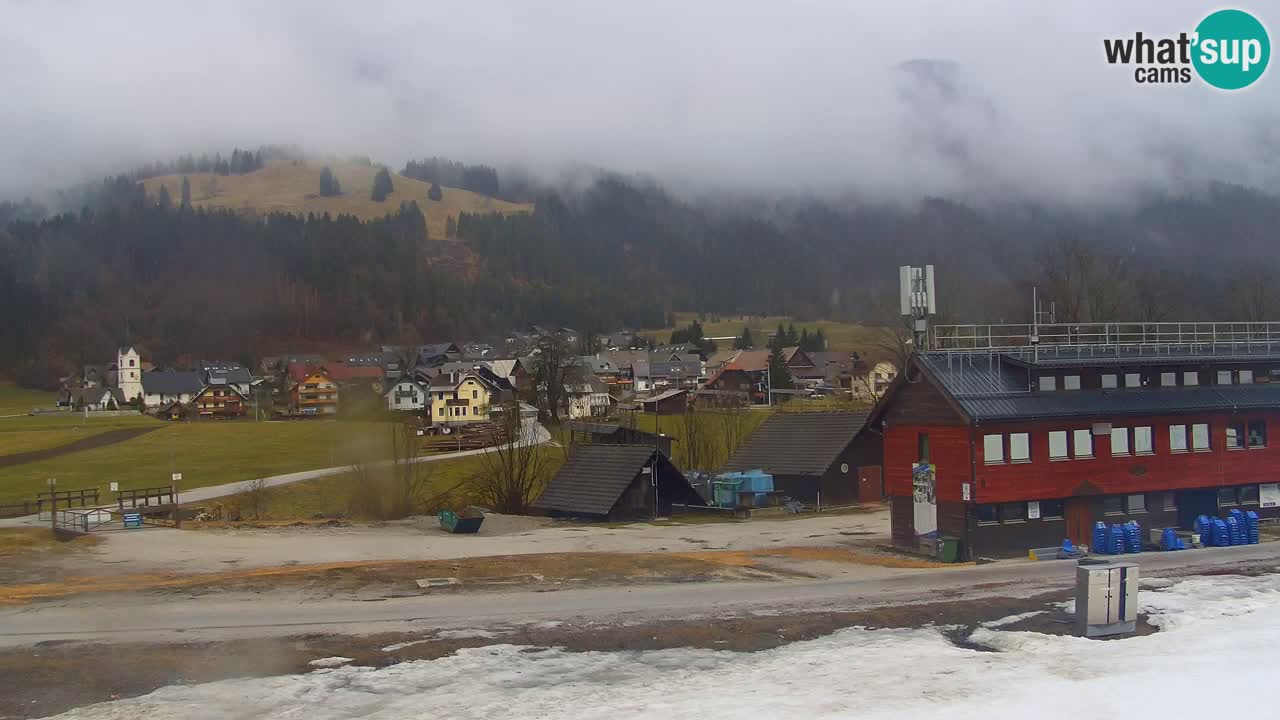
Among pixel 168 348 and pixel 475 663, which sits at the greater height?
pixel 168 348

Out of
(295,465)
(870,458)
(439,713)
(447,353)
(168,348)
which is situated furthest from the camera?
(447,353)

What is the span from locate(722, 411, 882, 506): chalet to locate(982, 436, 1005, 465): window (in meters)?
19.6

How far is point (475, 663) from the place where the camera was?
76.4 ft

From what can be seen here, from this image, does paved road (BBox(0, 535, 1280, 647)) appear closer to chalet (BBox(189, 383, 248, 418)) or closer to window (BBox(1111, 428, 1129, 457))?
window (BBox(1111, 428, 1129, 457))

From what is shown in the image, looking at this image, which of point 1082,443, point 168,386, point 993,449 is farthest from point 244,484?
point 168,386

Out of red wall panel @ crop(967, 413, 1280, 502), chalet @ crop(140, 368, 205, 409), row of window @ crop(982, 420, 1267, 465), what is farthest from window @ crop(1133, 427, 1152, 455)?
chalet @ crop(140, 368, 205, 409)

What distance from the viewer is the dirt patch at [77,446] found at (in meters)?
82.2

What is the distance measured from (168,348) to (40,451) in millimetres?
96121

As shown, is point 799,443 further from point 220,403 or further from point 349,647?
point 220,403

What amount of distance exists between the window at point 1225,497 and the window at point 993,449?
39.7ft

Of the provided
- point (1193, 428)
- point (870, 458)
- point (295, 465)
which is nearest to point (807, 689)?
point (1193, 428)

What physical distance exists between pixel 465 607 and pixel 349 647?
16.3ft

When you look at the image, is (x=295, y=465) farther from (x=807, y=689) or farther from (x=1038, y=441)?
(x=807, y=689)

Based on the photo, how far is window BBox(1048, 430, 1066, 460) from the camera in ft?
131
